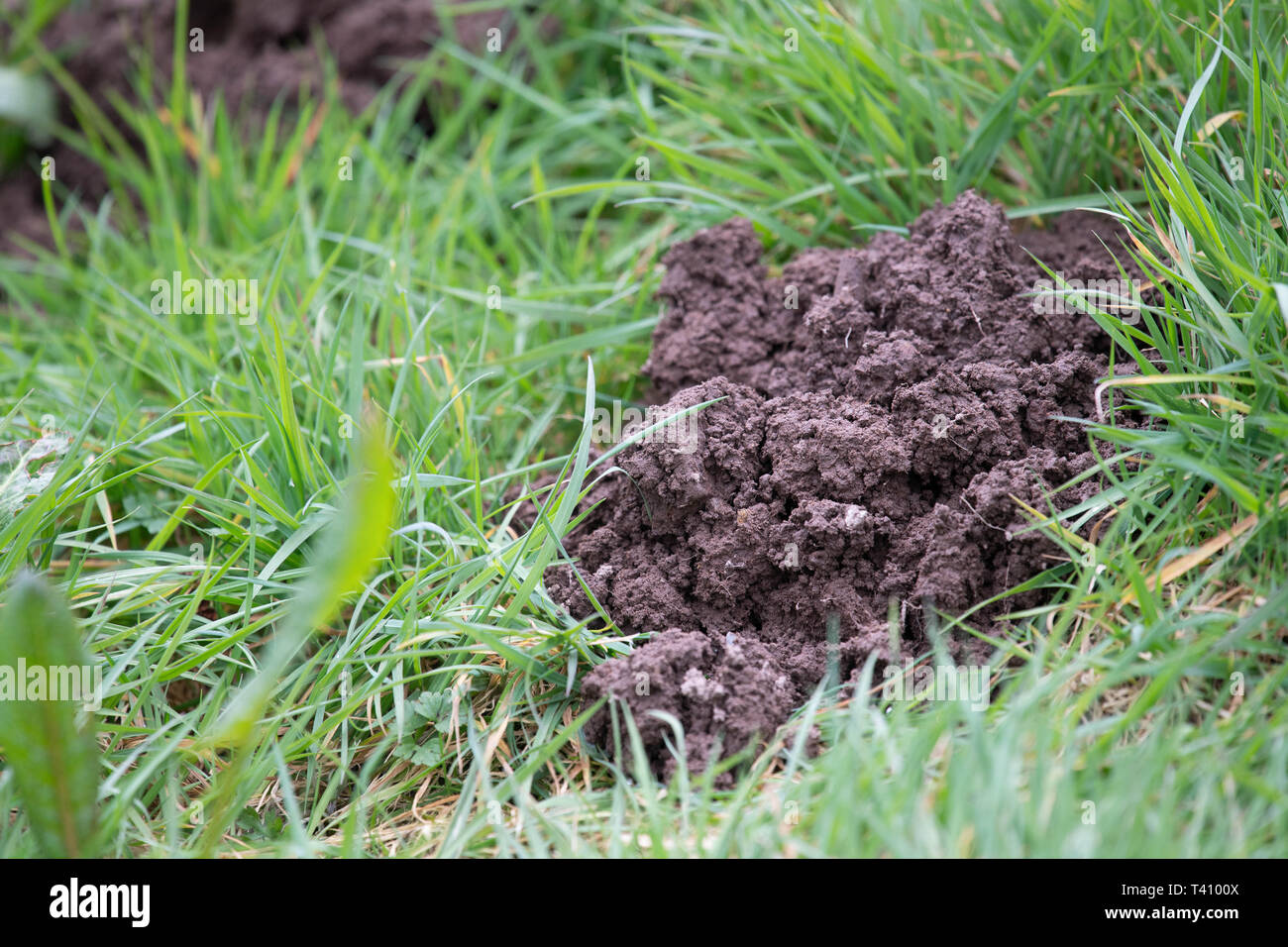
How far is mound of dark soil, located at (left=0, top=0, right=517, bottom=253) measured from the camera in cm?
385

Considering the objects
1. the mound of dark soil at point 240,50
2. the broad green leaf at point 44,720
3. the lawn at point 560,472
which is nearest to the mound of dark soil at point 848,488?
the lawn at point 560,472

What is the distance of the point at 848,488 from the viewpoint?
2.13 m

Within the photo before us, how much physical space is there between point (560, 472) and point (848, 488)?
699 millimetres

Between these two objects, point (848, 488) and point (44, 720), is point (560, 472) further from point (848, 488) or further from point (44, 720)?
point (44, 720)

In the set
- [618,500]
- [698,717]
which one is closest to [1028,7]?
[618,500]

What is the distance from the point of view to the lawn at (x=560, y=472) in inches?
66.1

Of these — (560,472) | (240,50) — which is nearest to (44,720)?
(560,472)

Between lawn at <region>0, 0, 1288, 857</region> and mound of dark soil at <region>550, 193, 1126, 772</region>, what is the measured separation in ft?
0.32

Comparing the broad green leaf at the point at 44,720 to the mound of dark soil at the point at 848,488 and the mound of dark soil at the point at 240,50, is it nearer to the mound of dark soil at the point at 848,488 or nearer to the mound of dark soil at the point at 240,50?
the mound of dark soil at the point at 848,488

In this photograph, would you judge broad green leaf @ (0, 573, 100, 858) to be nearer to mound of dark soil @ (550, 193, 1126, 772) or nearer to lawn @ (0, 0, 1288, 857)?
lawn @ (0, 0, 1288, 857)

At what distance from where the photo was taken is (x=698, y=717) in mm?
1936

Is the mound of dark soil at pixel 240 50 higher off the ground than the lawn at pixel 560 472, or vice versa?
the mound of dark soil at pixel 240 50

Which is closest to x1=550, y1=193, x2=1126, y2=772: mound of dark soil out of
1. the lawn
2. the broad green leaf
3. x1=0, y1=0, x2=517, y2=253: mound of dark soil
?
the lawn

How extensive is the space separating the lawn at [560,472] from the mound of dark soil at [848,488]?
0.32ft
